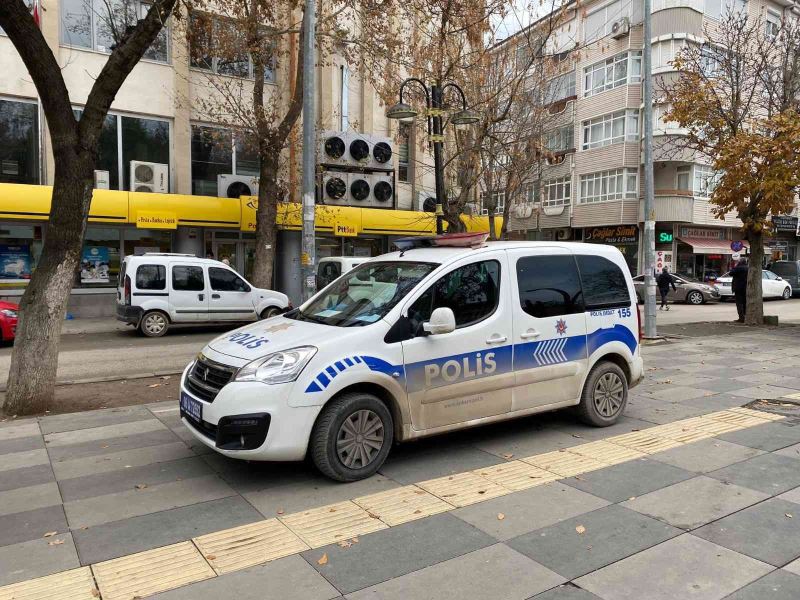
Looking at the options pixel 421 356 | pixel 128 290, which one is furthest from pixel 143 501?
pixel 128 290

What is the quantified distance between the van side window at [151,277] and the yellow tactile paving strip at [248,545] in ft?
38.3

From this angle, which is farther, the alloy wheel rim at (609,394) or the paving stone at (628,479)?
the alloy wheel rim at (609,394)

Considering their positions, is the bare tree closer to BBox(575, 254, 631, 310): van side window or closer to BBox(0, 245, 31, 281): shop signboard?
BBox(575, 254, 631, 310): van side window

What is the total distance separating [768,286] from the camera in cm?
2811

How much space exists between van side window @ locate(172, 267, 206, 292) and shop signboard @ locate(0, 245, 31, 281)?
605 cm

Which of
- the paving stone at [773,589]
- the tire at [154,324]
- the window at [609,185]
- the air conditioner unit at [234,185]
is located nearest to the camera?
the paving stone at [773,589]

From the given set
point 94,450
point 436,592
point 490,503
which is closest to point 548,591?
point 436,592

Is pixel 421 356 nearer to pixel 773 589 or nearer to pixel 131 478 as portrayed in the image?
pixel 131 478

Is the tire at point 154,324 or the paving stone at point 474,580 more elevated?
the tire at point 154,324

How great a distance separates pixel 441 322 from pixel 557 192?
34.7 metres

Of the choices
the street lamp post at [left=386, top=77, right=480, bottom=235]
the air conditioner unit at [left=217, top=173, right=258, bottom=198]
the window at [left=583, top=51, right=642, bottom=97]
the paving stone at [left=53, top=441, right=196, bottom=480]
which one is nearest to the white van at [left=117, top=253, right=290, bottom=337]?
the air conditioner unit at [left=217, top=173, right=258, bottom=198]

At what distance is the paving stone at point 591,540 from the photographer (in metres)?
3.51

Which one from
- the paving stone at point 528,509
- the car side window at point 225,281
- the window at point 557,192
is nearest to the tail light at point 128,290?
the car side window at point 225,281

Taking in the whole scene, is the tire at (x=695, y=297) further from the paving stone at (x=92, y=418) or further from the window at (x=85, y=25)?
the paving stone at (x=92, y=418)
